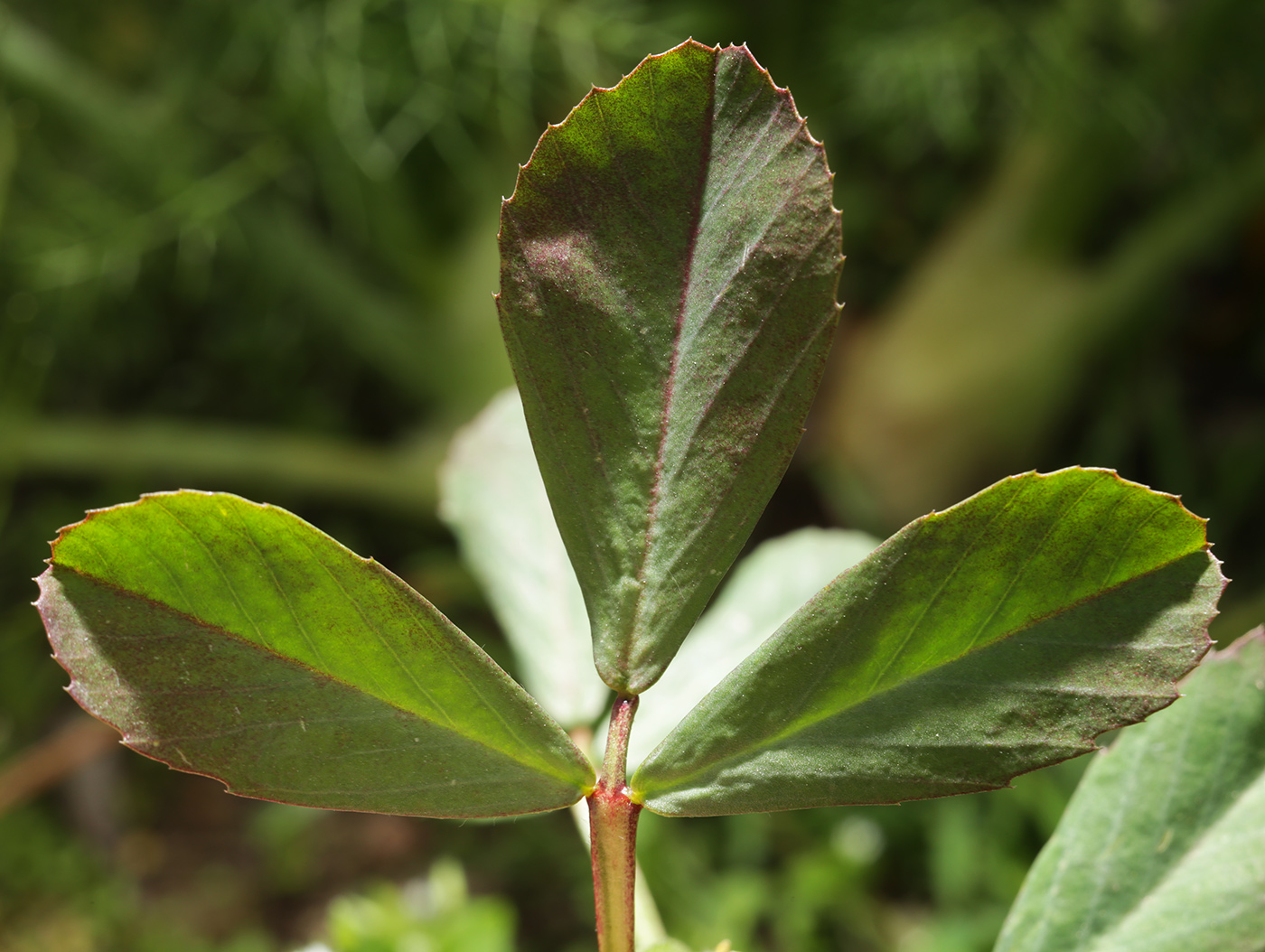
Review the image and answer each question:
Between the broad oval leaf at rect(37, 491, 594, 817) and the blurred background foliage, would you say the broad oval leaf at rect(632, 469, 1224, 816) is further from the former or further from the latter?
the blurred background foliage

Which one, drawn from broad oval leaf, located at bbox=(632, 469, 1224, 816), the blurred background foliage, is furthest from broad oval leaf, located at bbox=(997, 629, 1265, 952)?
the blurred background foliage

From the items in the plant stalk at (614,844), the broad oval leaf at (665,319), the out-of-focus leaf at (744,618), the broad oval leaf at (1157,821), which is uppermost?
the broad oval leaf at (665,319)

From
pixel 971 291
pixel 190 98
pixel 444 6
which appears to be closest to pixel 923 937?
pixel 971 291

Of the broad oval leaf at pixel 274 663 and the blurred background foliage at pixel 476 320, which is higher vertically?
the blurred background foliage at pixel 476 320

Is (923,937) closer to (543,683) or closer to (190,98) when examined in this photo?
(543,683)

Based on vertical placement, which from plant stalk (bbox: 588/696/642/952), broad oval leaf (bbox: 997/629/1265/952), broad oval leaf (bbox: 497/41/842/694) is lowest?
broad oval leaf (bbox: 997/629/1265/952)

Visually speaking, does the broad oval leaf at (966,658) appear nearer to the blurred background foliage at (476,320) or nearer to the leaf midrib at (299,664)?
Answer: the leaf midrib at (299,664)

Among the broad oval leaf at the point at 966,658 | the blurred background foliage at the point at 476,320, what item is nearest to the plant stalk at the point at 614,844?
the broad oval leaf at the point at 966,658
